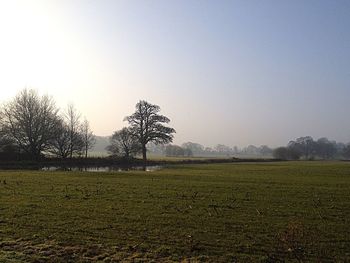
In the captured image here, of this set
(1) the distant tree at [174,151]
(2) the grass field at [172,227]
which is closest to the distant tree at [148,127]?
(2) the grass field at [172,227]

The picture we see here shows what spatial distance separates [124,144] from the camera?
93875mm

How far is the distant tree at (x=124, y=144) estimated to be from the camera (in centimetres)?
9038

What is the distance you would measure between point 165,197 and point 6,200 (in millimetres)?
8267

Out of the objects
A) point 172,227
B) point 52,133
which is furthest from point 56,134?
point 172,227

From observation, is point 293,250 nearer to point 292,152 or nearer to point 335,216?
point 335,216

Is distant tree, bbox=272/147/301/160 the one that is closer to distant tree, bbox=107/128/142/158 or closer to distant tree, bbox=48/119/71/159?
distant tree, bbox=107/128/142/158

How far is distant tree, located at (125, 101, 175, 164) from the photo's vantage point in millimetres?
85625

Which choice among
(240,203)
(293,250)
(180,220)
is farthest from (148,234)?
(240,203)

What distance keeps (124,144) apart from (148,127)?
1059 cm

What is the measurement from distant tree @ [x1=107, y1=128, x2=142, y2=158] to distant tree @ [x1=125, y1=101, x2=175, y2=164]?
2.26m

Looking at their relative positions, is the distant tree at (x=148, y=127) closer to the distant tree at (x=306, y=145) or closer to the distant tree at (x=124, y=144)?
the distant tree at (x=124, y=144)

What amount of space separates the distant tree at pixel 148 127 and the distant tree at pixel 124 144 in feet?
7.41

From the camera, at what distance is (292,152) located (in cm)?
14738

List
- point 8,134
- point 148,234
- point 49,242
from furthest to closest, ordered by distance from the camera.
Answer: point 8,134
point 148,234
point 49,242
